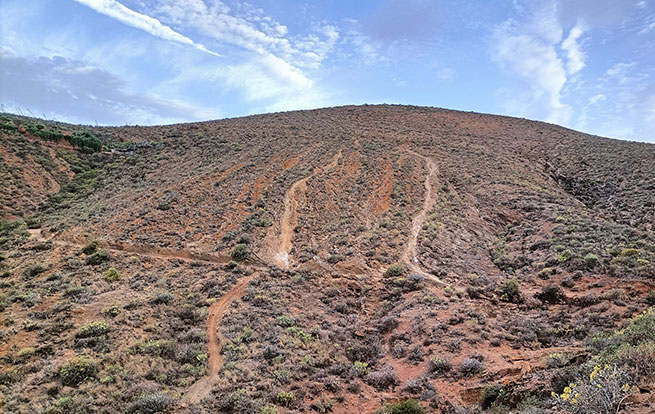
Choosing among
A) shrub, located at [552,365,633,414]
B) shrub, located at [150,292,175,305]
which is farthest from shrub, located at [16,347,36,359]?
shrub, located at [552,365,633,414]

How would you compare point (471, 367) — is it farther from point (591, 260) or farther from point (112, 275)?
point (112, 275)

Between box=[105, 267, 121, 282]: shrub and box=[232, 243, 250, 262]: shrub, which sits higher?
box=[232, 243, 250, 262]: shrub

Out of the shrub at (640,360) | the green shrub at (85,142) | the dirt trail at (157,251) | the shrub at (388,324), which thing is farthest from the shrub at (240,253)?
the green shrub at (85,142)

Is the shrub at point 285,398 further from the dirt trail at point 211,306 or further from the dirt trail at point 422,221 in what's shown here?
the dirt trail at point 422,221

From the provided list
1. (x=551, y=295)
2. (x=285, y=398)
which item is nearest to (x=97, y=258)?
(x=285, y=398)

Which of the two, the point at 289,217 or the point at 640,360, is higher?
the point at 289,217

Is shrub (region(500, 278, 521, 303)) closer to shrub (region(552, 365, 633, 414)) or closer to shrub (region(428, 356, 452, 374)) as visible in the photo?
shrub (region(428, 356, 452, 374))

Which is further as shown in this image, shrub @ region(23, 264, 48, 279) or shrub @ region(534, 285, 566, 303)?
shrub @ region(23, 264, 48, 279)

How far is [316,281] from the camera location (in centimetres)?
1584

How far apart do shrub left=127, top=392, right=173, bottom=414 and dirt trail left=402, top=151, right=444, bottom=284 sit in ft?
36.5

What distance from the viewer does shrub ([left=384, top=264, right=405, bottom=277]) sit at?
52.4 ft

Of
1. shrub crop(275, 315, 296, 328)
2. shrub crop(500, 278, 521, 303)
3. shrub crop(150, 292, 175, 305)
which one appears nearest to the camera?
shrub crop(275, 315, 296, 328)

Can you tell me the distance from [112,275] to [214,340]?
6.26 metres

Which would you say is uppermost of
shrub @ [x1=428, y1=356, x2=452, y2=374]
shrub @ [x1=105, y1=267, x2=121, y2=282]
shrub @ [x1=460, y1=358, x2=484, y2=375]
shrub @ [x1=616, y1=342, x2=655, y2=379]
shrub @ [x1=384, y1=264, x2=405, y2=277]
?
shrub @ [x1=384, y1=264, x2=405, y2=277]
